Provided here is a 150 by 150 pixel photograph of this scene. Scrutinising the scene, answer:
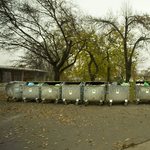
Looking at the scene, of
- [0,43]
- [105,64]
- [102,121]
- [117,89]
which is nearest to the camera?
[102,121]

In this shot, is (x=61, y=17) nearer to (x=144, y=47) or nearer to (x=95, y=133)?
(x=144, y=47)

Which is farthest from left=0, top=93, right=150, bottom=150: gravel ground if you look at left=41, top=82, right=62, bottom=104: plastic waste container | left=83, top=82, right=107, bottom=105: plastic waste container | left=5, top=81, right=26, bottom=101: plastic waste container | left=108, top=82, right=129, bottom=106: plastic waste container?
left=5, top=81, right=26, bottom=101: plastic waste container

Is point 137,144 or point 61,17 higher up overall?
point 61,17

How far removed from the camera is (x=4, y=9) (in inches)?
480

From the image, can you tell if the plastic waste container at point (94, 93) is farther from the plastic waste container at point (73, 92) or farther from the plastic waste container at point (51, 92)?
the plastic waste container at point (51, 92)

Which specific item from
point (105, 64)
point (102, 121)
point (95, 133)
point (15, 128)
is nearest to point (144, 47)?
point (105, 64)

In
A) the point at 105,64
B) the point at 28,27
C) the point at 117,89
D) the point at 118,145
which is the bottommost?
the point at 118,145

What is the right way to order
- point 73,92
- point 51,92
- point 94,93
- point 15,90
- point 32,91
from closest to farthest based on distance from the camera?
point 94,93, point 73,92, point 51,92, point 32,91, point 15,90

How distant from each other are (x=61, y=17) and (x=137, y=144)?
1246cm

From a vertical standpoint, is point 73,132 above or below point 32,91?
below

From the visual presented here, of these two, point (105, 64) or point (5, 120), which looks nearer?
point (5, 120)

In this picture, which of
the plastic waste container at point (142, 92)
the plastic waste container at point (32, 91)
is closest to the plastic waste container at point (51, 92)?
the plastic waste container at point (32, 91)

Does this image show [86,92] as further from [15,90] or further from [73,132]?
[15,90]

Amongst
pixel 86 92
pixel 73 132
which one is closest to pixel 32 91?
pixel 86 92
